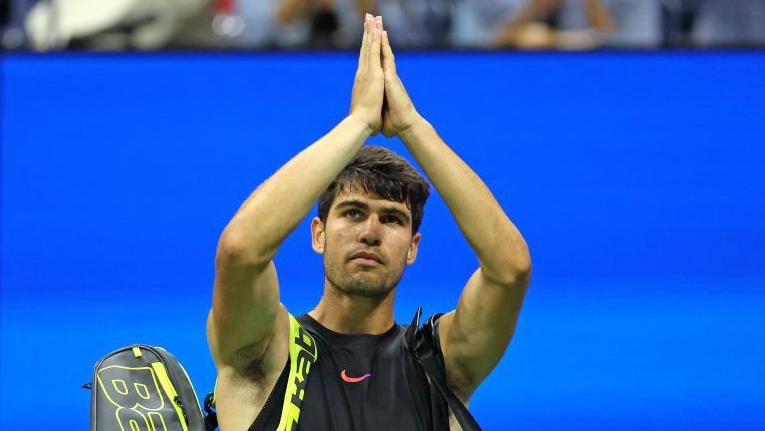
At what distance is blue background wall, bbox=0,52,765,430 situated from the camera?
17.4ft

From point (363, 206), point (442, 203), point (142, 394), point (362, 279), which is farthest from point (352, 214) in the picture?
point (442, 203)

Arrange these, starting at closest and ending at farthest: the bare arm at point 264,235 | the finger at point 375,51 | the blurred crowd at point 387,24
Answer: the bare arm at point 264,235 < the finger at point 375,51 < the blurred crowd at point 387,24

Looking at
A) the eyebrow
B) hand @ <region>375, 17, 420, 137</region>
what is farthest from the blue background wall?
hand @ <region>375, 17, 420, 137</region>

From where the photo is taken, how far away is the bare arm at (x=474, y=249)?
9.73ft

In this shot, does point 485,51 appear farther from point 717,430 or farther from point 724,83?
point 717,430

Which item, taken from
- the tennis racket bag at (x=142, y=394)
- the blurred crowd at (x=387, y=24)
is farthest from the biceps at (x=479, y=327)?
the blurred crowd at (x=387, y=24)

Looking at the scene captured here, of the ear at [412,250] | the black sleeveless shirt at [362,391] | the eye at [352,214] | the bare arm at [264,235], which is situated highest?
the eye at [352,214]

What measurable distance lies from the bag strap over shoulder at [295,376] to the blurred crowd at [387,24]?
2325 millimetres

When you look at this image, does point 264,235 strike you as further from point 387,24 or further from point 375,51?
point 387,24

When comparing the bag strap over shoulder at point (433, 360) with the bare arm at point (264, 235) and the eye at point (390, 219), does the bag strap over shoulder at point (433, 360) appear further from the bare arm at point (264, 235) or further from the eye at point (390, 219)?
the bare arm at point (264, 235)

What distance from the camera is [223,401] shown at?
3045mm

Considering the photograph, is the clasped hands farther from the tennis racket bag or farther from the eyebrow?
the tennis racket bag

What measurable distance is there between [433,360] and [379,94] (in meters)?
0.63

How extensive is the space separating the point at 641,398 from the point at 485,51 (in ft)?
4.75
